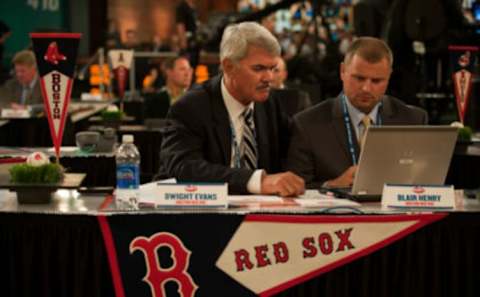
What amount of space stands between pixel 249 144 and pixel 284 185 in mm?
435

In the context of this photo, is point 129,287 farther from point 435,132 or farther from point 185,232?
point 435,132

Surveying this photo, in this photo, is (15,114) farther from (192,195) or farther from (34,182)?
(192,195)

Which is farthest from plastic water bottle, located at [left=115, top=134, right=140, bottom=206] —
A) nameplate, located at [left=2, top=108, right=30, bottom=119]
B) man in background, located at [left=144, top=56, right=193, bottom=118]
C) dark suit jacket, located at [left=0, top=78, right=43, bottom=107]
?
dark suit jacket, located at [left=0, top=78, right=43, bottom=107]

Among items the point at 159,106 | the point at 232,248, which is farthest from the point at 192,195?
the point at 159,106

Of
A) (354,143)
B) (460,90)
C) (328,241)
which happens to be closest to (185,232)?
(328,241)

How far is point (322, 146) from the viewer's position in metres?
4.41

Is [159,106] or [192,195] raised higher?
[192,195]

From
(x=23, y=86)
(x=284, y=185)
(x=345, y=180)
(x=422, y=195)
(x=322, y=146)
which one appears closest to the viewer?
(x=422, y=195)

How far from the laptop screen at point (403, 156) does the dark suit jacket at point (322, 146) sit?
0.66 metres

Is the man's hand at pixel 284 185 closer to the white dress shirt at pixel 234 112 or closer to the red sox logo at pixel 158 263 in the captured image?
the white dress shirt at pixel 234 112

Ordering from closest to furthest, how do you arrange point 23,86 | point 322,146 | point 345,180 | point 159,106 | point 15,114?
point 345,180
point 322,146
point 15,114
point 159,106
point 23,86

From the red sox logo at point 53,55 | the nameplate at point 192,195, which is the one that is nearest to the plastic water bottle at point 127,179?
the nameplate at point 192,195

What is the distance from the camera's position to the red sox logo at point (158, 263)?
3416mm

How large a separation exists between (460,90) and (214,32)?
9.23 metres
